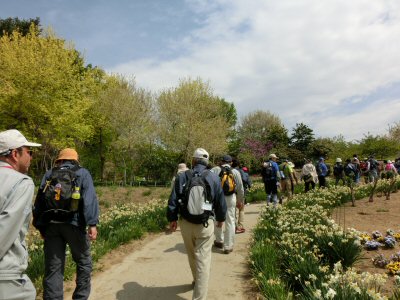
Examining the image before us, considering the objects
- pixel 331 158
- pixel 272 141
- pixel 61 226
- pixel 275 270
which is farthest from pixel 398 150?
pixel 61 226

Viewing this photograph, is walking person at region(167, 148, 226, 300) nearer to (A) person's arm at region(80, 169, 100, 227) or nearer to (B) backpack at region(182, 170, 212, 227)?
(B) backpack at region(182, 170, 212, 227)

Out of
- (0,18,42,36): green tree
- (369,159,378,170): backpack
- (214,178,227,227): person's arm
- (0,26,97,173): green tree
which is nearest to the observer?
(214,178,227,227): person's arm

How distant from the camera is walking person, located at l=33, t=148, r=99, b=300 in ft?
13.1

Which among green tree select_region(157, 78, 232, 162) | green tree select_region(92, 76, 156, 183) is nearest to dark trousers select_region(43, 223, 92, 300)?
green tree select_region(92, 76, 156, 183)

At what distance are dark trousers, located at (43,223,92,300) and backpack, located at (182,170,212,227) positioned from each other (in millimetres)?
1351

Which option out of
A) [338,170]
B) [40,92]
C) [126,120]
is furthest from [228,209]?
[126,120]

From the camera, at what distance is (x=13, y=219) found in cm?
234

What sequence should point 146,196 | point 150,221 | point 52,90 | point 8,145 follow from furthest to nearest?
point 52,90 < point 146,196 < point 150,221 < point 8,145

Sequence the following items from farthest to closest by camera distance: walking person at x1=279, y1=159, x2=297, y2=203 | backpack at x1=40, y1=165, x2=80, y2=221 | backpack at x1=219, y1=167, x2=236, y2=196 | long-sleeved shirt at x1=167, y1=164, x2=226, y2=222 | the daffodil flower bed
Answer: walking person at x1=279, y1=159, x2=297, y2=203
backpack at x1=219, y1=167, x2=236, y2=196
long-sleeved shirt at x1=167, y1=164, x2=226, y2=222
backpack at x1=40, y1=165, x2=80, y2=221
the daffodil flower bed

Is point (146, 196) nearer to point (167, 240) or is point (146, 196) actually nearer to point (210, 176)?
point (167, 240)

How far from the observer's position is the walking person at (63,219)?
13.1ft

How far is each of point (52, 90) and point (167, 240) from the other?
1580cm

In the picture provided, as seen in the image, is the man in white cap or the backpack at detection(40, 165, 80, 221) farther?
the backpack at detection(40, 165, 80, 221)

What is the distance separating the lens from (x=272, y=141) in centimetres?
3794
